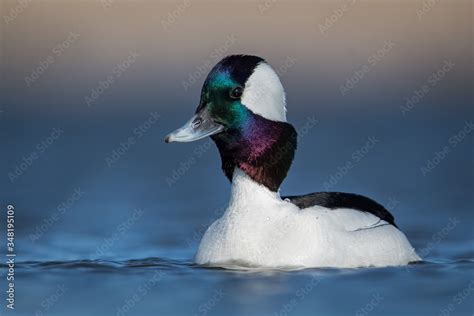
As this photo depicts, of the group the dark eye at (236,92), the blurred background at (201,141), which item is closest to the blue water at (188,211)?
the blurred background at (201,141)

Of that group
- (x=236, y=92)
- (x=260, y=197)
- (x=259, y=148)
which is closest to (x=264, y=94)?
(x=236, y=92)

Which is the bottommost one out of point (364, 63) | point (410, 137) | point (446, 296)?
point (446, 296)

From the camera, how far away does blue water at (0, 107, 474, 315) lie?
15648 millimetres

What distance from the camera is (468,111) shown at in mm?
33000

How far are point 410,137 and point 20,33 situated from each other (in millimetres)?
13052

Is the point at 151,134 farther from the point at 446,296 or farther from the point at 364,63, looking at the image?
the point at 446,296

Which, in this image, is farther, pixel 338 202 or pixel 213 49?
pixel 213 49

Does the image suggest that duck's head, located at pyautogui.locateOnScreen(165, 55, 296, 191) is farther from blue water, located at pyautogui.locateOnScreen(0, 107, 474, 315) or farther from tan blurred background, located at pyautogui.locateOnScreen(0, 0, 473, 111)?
tan blurred background, located at pyautogui.locateOnScreen(0, 0, 473, 111)

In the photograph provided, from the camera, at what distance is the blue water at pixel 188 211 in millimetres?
15648

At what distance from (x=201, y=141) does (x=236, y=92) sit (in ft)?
37.8

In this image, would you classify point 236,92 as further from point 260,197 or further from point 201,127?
point 260,197

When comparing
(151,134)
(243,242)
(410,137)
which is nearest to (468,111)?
(410,137)

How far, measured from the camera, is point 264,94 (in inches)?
650

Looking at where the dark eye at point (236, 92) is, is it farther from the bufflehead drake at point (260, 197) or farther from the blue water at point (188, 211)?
the blue water at point (188, 211)
